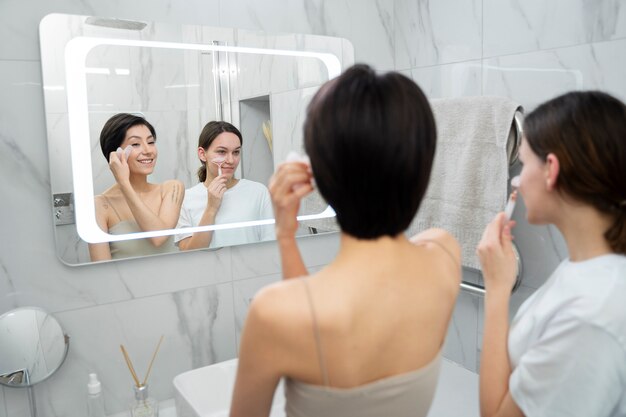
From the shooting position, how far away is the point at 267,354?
596 millimetres

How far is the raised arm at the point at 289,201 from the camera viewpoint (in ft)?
2.21

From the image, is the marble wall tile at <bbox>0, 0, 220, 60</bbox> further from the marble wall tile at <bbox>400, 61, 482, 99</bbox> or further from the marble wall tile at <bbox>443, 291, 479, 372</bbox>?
the marble wall tile at <bbox>443, 291, 479, 372</bbox>

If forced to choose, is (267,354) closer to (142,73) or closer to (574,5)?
(142,73)

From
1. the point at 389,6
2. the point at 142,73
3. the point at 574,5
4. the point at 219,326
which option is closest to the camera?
the point at 574,5

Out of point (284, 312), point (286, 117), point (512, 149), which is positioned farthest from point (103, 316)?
point (512, 149)

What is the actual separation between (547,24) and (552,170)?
1.85 feet

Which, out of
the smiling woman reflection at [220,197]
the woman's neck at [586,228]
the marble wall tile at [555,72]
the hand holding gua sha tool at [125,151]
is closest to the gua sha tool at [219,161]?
the smiling woman reflection at [220,197]

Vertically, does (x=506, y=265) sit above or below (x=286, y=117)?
below

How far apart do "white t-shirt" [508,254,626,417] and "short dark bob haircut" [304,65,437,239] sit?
35cm

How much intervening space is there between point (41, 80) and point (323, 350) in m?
0.94

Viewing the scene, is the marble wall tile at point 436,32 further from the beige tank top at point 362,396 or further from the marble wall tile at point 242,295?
the beige tank top at point 362,396

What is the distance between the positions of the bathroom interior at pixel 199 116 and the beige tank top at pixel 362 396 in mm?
655

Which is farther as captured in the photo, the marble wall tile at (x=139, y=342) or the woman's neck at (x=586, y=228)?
the marble wall tile at (x=139, y=342)

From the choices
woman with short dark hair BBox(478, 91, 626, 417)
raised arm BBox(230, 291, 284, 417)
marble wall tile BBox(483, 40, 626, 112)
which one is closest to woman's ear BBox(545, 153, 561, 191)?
woman with short dark hair BBox(478, 91, 626, 417)
